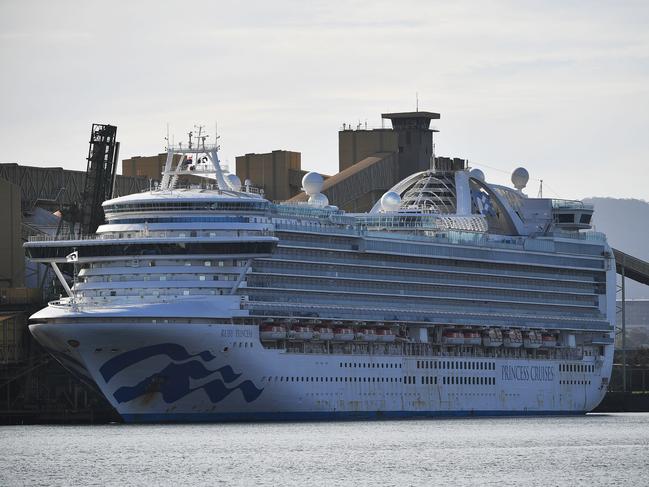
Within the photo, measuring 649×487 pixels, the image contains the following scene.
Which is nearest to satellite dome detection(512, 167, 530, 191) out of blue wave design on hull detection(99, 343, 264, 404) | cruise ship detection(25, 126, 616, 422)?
cruise ship detection(25, 126, 616, 422)

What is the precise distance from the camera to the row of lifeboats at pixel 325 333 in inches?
3819

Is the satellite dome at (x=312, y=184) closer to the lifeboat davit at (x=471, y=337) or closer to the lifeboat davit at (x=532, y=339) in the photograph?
the lifeboat davit at (x=471, y=337)

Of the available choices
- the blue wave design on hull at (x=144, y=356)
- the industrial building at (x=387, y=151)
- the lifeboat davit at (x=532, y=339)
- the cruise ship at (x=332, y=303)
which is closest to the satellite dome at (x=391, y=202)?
the cruise ship at (x=332, y=303)

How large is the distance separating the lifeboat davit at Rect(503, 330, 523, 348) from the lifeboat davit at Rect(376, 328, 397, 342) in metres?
11.5

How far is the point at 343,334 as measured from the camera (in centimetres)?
10219

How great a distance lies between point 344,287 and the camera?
103875 mm

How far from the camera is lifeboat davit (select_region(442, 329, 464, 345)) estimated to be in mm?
111000

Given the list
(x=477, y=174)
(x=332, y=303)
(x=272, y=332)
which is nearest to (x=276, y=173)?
(x=477, y=174)

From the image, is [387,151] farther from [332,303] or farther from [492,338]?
[332,303]

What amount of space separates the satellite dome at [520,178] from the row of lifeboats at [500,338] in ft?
40.0

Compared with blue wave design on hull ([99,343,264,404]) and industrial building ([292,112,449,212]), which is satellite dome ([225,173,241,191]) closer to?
blue wave design on hull ([99,343,264,404])

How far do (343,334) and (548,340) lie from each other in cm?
2137

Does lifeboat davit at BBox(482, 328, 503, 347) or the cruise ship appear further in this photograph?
lifeboat davit at BBox(482, 328, 503, 347)

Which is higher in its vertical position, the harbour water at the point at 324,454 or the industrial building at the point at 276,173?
the industrial building at the point at 276,173
